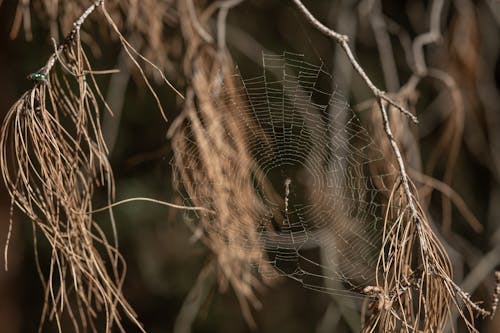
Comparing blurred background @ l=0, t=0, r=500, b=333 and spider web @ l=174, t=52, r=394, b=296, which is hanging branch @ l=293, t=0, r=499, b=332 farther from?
blurred background @ l=0, t=0, r=500, b=333

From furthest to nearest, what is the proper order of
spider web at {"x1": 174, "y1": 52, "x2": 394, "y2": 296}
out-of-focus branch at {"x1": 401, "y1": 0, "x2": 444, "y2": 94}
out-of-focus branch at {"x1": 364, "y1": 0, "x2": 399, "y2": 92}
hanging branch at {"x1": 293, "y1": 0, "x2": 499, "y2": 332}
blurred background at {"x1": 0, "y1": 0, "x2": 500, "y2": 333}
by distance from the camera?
blurred background at {"x1": 0, "y1": 0, "x2": 500, "y2": 333}
out-of-focus branch at {"x1": 364, "y1": 0, "x2": 399, "y2": 92}
spider web at {"x1": 174, "y1": 52, "x2": 394, "y2": 296}
out-of-focus branch at {"x1": 401, "y1": 0, "x2": 444, "y2": 94}
hanging branch at {"x1": 293, "y1": 0, "x2": 499, "y2": 332}

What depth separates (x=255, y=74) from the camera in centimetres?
245

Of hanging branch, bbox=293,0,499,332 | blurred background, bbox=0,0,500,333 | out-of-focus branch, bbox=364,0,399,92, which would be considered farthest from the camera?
blurred background, bbox=0,0,500,333

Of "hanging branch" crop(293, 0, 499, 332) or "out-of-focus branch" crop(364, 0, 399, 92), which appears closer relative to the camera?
"hanging branch" crop(293, 0, 499, 332)

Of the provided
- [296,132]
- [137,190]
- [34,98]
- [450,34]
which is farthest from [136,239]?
[34,98]

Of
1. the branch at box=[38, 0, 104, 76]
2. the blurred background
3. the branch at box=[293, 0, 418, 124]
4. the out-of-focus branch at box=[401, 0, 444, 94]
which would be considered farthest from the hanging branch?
the blurred background

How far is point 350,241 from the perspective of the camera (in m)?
1.95

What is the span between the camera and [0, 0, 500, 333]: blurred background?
1996mm

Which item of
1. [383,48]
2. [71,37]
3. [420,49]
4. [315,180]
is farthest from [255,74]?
[71,37]

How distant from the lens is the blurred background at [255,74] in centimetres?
200

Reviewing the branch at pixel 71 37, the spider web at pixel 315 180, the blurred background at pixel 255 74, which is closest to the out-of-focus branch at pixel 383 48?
the blurred background at pixel 255 74

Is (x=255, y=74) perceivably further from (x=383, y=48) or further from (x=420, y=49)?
(x=420, y=49)

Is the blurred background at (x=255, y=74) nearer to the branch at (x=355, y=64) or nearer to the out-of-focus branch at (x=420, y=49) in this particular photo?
the out-of-focus branch at (x=420, y=49)

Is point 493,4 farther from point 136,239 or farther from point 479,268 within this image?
point 136,239
